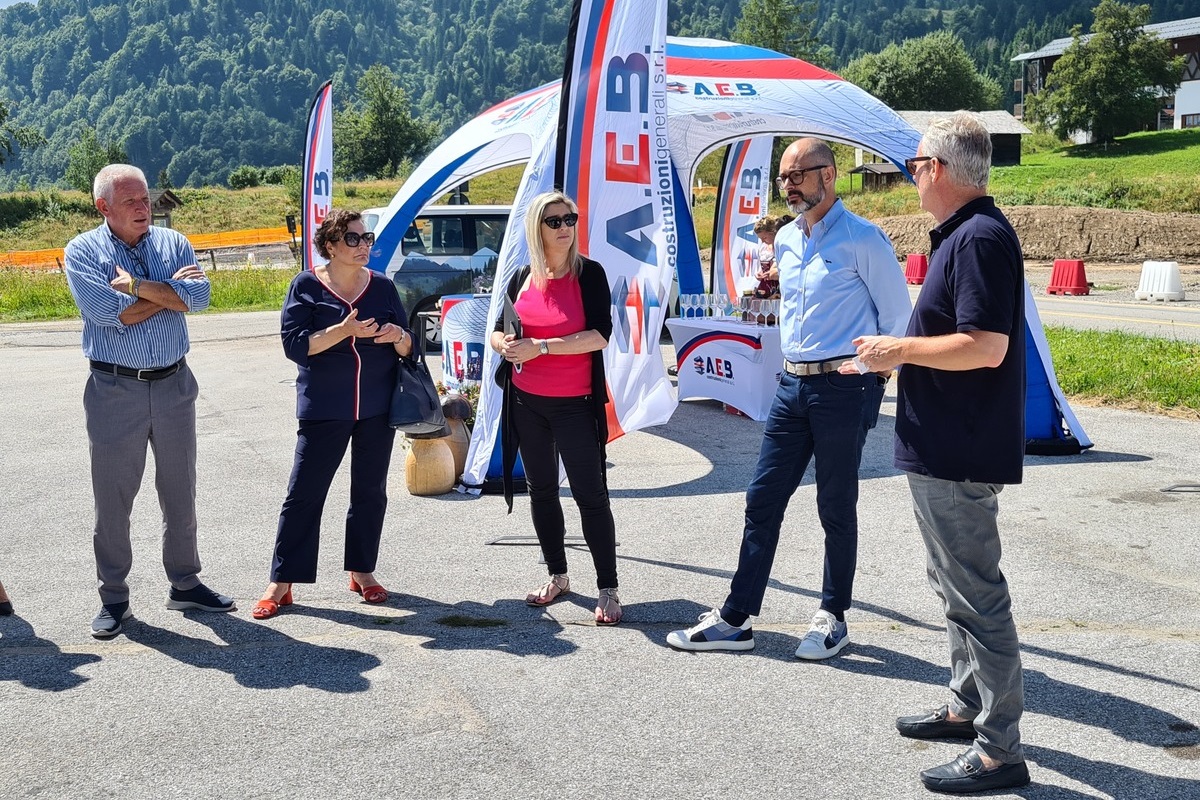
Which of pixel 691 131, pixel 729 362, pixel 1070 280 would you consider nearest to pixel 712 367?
pixel 729 362

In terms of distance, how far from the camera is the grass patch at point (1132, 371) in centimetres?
988

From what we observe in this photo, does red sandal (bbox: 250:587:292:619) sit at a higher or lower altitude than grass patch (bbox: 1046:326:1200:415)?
lower

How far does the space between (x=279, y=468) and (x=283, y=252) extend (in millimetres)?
38636

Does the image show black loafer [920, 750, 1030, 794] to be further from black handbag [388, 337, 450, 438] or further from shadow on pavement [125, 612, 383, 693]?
black handbag [388, 337, 450, 438]

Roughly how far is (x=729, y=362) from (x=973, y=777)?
22.1 feet

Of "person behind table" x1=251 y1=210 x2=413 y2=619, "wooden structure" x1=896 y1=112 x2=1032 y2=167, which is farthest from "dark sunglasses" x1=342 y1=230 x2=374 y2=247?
"wooden structure" x1=896 y1=112 x2=1032 y2=167

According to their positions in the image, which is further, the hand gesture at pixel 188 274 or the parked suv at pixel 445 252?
the parked suv at pixel 445 252

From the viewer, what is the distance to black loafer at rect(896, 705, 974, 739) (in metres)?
3.68

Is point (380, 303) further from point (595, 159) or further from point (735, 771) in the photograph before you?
point (735, 771)

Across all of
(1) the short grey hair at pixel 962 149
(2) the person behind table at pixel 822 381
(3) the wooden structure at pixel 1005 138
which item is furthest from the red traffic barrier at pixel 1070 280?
(3) the wooden structure at pixel 1005 138

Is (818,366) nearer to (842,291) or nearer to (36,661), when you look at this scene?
(842,291)

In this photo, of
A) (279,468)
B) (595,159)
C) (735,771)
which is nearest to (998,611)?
(735,771)

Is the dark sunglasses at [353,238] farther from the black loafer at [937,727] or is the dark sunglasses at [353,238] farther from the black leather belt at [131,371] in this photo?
the black loafer at [937,727]

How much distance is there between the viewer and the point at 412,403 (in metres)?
5.04
